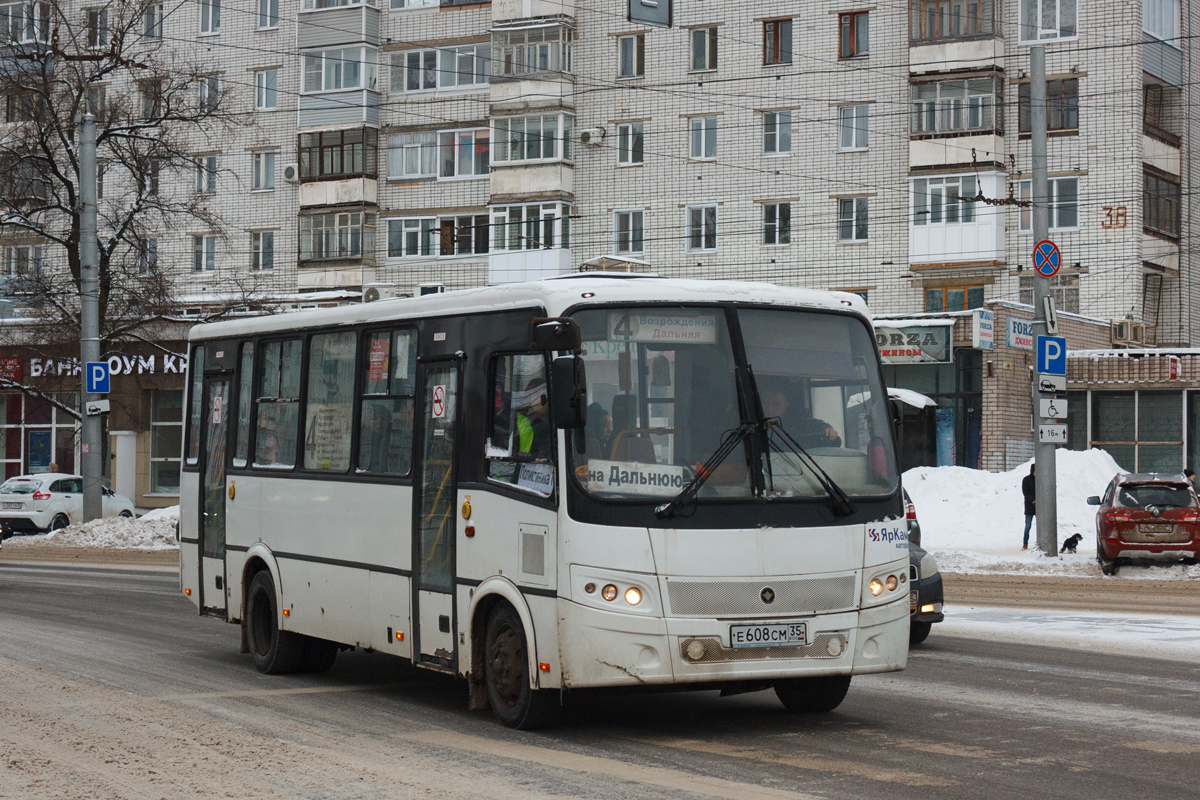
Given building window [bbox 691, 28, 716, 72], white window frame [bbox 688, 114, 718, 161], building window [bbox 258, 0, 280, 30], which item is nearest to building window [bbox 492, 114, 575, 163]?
white window frame [bbox 688, 114, 718, 161]

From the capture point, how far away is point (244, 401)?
1387cm

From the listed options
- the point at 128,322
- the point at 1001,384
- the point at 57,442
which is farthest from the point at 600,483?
the point at 57,442

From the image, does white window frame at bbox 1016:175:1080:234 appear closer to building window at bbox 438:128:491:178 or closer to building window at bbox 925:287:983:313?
building window at bbox 925:287:983:313

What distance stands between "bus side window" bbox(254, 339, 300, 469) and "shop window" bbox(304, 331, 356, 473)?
0.84 ft

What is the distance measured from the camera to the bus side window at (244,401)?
13.7 m

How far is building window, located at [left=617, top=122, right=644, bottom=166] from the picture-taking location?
53.5m

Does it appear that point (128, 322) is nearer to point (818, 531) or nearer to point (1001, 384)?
point (1001, 384)

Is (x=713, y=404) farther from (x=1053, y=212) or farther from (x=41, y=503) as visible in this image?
(x=1053, y=212)

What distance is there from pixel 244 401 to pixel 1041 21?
39.2 metres

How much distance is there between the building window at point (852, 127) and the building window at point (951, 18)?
2914mm

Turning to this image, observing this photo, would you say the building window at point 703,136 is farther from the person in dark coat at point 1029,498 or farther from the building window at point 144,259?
the person in dark coat at point 1029,498

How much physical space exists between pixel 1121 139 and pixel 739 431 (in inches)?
1611

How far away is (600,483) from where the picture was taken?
375 inches

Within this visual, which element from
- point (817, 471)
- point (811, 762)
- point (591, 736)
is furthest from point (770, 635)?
point (591, 736)
